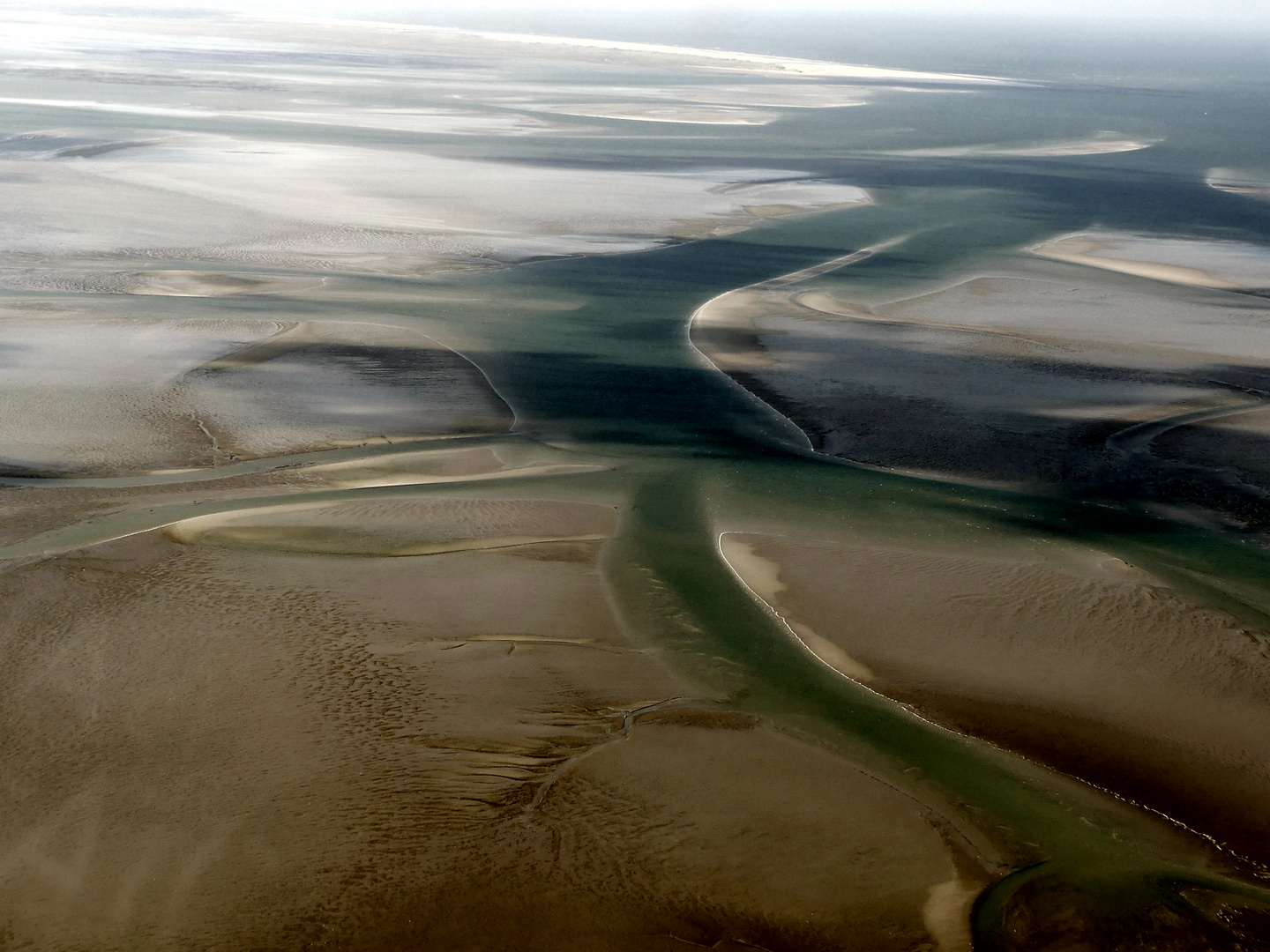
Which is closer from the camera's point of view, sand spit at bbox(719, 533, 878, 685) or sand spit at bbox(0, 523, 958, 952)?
sand spit at bbox(0, 523, 958, 952)

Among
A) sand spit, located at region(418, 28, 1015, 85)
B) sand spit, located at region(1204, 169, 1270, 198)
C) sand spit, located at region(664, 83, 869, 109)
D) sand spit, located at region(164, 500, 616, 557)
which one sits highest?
sand spit, located at region(418, 28, 1015, 85)

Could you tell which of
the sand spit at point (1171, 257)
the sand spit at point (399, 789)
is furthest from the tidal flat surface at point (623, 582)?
the sand spit at point (1171, 257)

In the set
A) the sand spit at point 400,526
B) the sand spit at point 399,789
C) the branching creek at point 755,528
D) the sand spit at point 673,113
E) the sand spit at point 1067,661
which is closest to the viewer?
A: the sand spit at point 399,789

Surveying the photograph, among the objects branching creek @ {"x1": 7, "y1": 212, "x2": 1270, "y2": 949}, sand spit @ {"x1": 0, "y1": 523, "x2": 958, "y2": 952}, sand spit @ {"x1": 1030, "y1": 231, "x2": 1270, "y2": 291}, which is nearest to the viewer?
sand spit @ {"x1": 0, "y1": 523, "x2": 958, "y2": 952}

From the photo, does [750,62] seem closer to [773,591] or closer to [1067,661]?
[773,591]

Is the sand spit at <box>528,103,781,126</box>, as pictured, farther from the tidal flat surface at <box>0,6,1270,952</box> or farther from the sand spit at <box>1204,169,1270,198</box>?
the tidal flat surface at <box>0,6,1270,952</box>

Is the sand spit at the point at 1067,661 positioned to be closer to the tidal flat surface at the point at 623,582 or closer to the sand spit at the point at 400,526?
the tidal flat surface at the point at 623,582

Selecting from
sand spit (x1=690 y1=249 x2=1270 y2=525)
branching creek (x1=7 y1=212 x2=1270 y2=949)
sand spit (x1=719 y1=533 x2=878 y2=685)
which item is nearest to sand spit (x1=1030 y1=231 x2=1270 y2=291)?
sand spit (x1=690 y1=249 x2=1270 y2=525)
